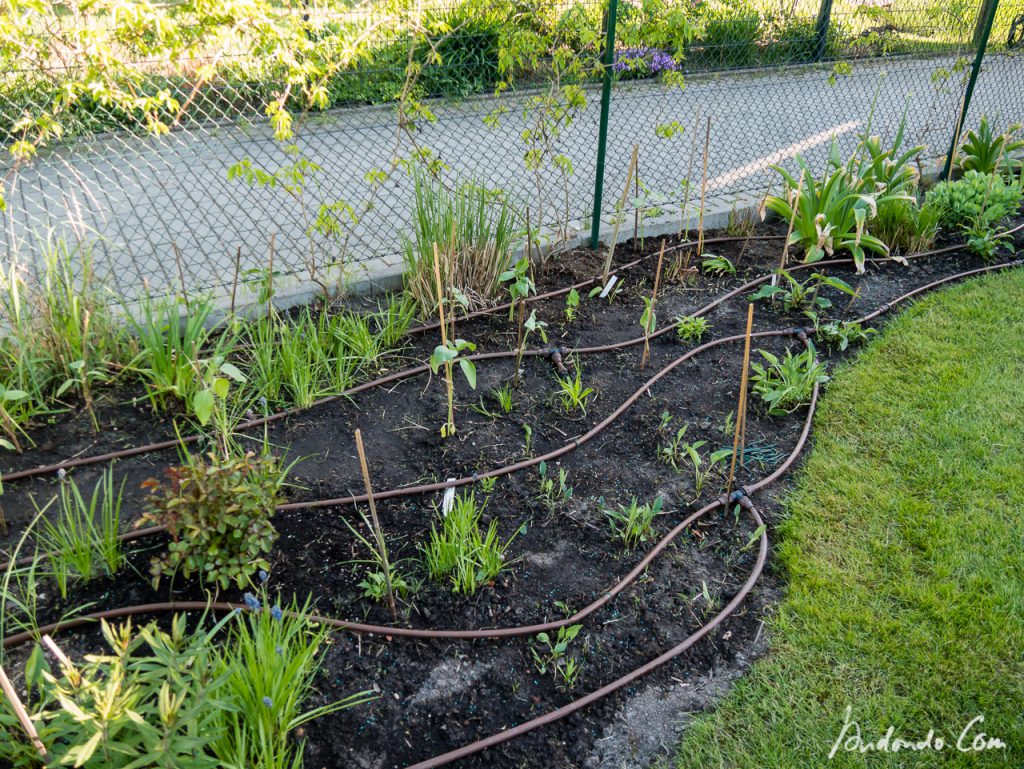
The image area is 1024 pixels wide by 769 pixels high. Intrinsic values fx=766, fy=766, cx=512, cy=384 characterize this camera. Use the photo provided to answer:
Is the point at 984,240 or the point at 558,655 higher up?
the point at 984,240

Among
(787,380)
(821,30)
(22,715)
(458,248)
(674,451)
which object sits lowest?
(674,451)

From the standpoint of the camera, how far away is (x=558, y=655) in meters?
2.21

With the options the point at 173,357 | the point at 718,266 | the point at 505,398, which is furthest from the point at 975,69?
the point at 173,357

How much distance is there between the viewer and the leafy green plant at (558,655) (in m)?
2.15

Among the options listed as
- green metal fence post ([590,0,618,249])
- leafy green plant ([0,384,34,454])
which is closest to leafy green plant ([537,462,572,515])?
leafy green plant ([0,384,34,454])

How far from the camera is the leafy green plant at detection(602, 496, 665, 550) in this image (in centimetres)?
258

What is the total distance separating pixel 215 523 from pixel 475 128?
5785 mm

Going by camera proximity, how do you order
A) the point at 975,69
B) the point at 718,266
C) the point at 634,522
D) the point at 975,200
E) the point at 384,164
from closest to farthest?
the point at 634,522 < the point at 718,266 < the point at 975,200 < the point at 975,69 < the point at 384,164

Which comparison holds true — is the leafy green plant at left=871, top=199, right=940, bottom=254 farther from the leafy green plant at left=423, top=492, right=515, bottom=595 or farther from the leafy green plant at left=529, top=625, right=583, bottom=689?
the leafy green plant at left=529, top=625, right=583, bottom=689

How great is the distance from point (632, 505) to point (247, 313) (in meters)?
2.15

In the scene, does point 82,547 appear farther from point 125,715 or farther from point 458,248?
point 458,248

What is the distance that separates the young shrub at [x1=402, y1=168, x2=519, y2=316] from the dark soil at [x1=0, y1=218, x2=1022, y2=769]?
7.9 inches

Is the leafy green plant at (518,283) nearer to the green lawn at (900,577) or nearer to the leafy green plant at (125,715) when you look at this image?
the green lawn at (900,577)

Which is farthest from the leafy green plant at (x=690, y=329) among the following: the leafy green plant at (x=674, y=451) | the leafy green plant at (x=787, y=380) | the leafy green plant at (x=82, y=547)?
the leafy green plant at (x=82, y=547)
